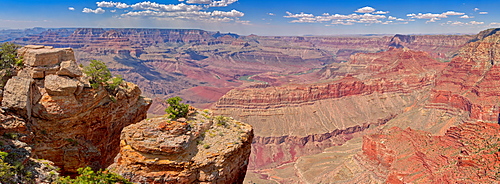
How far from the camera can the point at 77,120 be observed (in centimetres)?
2119

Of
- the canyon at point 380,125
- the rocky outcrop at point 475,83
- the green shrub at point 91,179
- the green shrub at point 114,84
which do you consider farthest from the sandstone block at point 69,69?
the rocky outcrop at point 475,83

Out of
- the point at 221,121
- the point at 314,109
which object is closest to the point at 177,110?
the point at 221,121

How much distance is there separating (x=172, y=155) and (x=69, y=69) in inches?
383

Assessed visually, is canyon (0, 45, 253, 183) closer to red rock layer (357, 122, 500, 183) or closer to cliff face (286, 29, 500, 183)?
red rock layer (357, 122, 500, 183)

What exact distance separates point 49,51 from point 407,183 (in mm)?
43215

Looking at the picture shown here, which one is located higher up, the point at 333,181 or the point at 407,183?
the point at 407,183

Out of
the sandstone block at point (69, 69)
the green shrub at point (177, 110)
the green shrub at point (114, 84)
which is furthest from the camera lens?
the green shrub at point (114, 84)

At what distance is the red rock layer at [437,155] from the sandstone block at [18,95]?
4308 centimetres

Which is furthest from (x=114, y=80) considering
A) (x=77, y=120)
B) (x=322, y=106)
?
(x=322, y=106)

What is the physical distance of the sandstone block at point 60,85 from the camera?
1930 centimetres

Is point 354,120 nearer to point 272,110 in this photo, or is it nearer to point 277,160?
point 272,110

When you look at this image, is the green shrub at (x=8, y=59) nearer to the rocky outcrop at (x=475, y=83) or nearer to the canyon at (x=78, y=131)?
the canyon at (x=78, y=131)

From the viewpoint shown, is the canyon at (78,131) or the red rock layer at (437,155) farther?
the red rock layer at (437,155)

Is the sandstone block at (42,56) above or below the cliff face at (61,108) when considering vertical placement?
above
